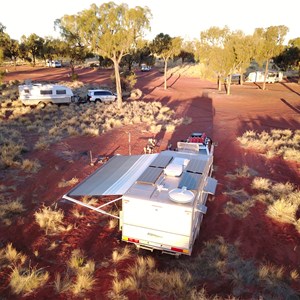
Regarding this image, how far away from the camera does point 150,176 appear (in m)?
8.01

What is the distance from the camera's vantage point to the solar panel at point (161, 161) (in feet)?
28.9

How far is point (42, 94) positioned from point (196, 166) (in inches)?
1017

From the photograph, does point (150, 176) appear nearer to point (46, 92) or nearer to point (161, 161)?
point (161, 161)

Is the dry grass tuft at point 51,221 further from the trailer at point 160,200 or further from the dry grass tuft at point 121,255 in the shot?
the dry grass tuft at point 121,255

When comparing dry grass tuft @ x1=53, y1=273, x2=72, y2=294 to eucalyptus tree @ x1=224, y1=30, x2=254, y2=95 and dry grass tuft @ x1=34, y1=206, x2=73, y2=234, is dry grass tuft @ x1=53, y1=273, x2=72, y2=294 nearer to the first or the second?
dry grass tuft @ x1=34, y1=206, x2=73, y2=234

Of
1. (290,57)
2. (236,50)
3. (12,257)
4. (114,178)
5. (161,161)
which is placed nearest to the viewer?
(12,257)

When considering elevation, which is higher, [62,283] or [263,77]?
[62,283]

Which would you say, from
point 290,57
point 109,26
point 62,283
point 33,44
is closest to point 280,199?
point 62,283

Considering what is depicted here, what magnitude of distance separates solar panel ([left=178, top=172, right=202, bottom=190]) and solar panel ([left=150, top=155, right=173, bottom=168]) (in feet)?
2.95

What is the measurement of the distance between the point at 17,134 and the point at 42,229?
12.7 m

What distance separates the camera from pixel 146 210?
7.11 meters

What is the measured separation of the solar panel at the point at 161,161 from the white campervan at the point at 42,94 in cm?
2402

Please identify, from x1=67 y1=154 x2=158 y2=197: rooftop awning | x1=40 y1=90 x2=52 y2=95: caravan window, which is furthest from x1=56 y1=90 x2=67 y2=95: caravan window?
x1=67 y1=154 x2=158 y2=197: rooftop awning

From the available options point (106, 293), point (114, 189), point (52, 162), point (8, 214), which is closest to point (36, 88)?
point (52, 162)
